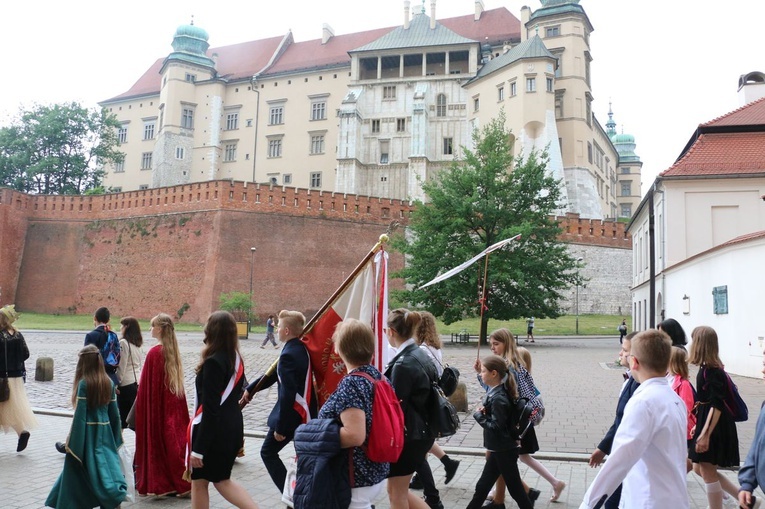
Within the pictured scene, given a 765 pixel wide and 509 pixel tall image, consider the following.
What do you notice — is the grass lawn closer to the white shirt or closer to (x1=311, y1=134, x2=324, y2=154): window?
(x1=311, y1=134, x2=324, y2=154): window

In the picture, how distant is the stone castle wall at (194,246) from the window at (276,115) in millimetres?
23521

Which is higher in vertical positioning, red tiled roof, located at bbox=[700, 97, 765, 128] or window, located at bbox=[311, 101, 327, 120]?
window, located at bbox=[311, 101, 327, 120]

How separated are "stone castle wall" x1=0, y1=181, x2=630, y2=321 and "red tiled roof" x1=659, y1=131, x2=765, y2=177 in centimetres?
2060

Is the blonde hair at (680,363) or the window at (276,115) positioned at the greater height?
the window at (276,115)

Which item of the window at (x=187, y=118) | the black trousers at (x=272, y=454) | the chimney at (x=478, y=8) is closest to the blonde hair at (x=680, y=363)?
the black trousers at (x=272, y=454)

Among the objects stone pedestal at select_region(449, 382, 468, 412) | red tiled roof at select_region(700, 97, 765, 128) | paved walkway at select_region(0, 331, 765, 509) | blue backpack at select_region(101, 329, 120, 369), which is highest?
red tiled roof at select_region(700, 97, 765, 128)

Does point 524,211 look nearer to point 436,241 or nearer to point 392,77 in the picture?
point 436,241

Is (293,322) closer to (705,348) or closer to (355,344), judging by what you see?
(355,344)

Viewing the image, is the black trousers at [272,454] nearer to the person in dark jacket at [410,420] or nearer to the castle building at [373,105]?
the person in dark jacket at [410,420]

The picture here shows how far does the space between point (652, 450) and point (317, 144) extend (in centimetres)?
6154

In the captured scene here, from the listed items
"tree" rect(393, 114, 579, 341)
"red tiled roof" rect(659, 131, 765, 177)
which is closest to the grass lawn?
"tree" rect(393, 114, 579, 341)

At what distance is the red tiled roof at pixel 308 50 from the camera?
62719mm

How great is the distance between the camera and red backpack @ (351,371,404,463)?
12.2 ft

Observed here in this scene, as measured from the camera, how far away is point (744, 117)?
23562 millimetres
